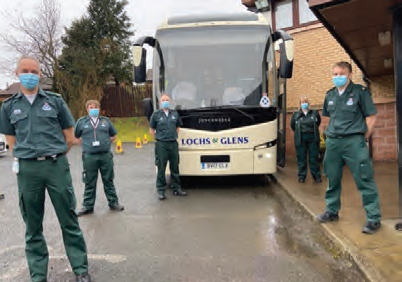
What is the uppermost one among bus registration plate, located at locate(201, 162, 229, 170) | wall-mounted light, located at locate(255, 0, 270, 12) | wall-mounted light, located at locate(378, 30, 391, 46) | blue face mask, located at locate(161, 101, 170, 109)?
wall-mounted light, located at locate(255, 0, 270, 12)

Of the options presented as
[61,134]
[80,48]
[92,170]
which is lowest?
[92,170]

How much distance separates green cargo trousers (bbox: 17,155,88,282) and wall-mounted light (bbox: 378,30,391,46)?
4.56 metres

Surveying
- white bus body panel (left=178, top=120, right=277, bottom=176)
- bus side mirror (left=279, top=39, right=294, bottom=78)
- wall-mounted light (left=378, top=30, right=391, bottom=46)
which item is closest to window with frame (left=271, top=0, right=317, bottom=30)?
bus side mirror (left=279, top=39, right=294, bottom=78)

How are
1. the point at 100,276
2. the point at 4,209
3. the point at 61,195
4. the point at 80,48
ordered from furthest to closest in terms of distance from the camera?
the point at 80,48
the point at 4,209
the point at 100,276
the point at 61,195

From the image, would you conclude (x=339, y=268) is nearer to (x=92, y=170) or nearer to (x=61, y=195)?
(x=61, y=195)

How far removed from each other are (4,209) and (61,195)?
3.84 m

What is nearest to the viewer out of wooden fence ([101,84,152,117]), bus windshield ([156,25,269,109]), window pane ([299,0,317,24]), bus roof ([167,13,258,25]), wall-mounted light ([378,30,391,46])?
wall-mounted light ([378,30,391,46])

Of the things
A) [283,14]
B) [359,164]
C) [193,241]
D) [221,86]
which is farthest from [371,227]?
[283,14]

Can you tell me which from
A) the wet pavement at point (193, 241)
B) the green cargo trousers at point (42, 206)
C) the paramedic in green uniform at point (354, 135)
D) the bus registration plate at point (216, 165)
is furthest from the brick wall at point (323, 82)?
the green cargo trousers at point (42, 206)

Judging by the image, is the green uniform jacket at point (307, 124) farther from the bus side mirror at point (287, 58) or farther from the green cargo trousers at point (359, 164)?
the green cargo trousers at point (359, 164)

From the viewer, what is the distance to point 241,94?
23.7 ft

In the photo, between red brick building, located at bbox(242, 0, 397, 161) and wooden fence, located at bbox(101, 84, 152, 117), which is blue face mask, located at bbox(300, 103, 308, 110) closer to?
red brick building, located at bbox(242, 0, 397, 161)

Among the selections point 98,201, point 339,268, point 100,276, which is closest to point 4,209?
point 98,201

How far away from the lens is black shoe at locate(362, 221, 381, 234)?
13.8 feet
